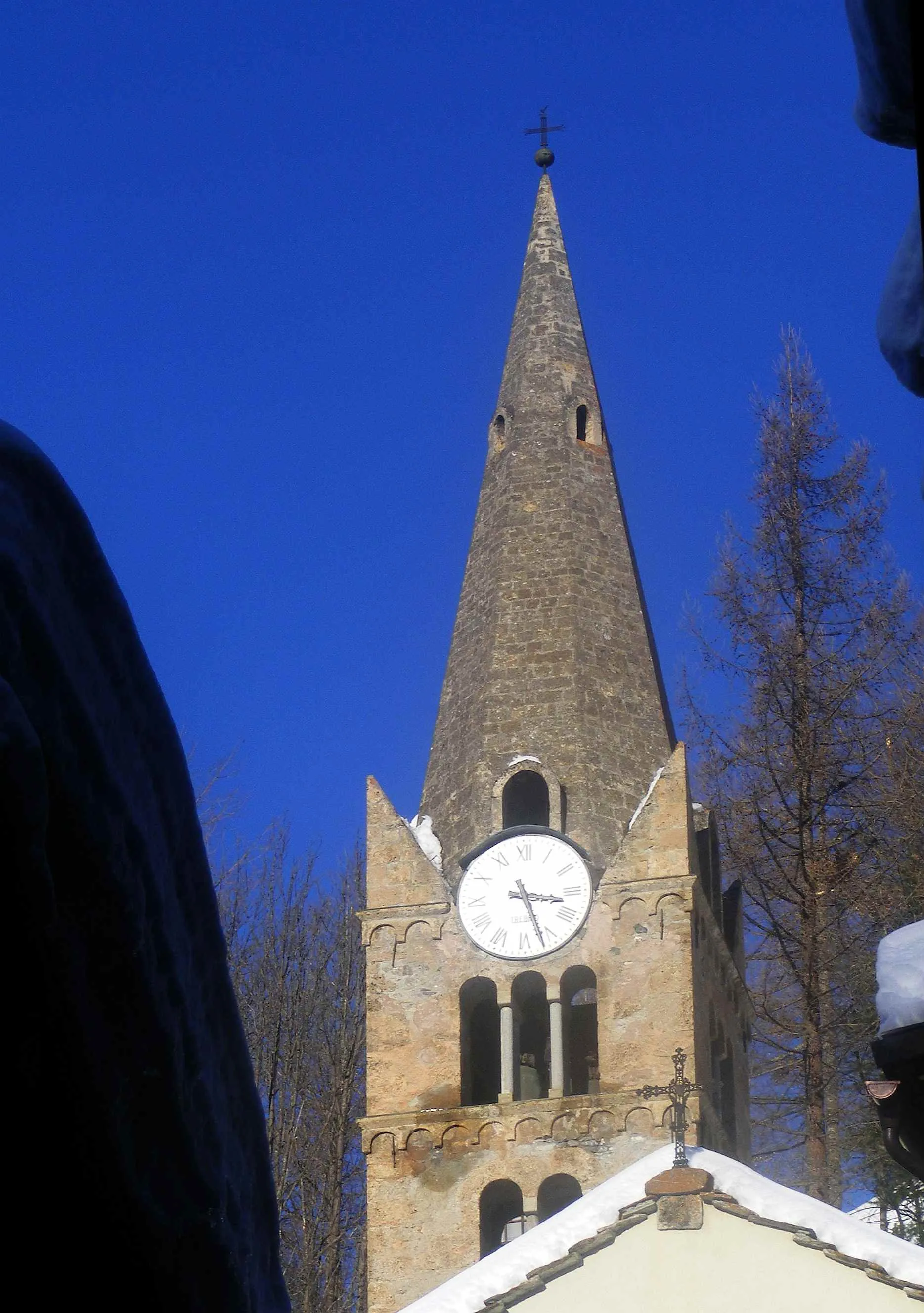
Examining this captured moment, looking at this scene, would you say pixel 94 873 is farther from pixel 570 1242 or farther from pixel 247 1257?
pixel 570 1242

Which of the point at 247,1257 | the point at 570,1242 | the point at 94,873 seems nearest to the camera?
the point at 94,873

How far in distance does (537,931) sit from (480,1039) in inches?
62.0

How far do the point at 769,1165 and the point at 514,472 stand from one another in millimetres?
9545

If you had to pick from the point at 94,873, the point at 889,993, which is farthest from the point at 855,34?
the point at 889,993

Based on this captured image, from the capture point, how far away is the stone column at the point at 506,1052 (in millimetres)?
24203

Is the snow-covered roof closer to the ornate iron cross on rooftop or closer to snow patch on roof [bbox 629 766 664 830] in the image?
the ornate iron cross on rooftop

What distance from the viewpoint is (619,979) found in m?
24.5

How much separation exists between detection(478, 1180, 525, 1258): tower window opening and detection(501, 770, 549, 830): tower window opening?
4325mm

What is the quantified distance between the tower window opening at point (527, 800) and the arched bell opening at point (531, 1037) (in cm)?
207

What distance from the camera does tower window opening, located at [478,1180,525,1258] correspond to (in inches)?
934

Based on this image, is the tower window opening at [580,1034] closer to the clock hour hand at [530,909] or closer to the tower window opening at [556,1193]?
the clock hour hand at [530,909]

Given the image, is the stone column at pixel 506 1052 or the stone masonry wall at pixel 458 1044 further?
the stone column at pixel 506 1052

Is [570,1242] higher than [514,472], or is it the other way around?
[514,472]

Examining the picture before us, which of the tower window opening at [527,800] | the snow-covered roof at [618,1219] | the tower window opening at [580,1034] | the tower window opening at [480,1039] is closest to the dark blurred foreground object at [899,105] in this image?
the snow-covered roof at [618,1219]
